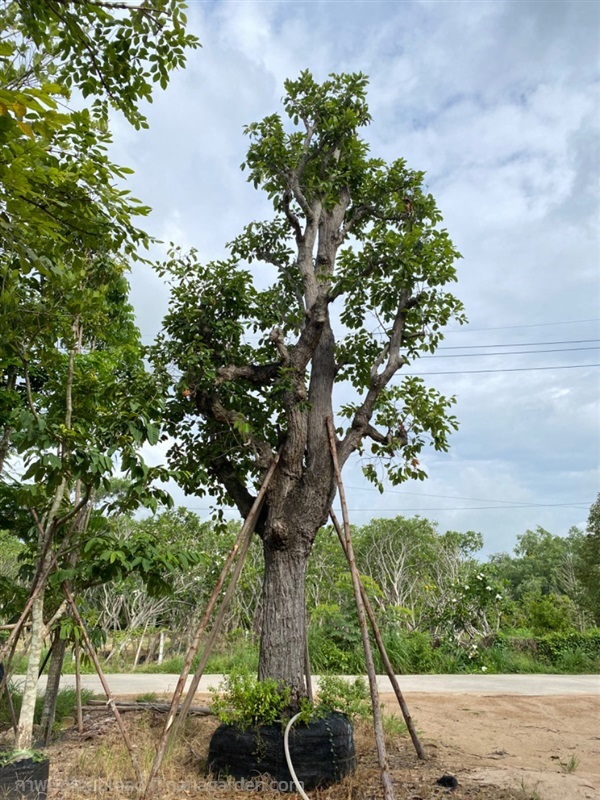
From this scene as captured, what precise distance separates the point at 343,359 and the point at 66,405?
2826 millimetres

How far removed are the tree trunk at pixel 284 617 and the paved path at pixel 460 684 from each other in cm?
335

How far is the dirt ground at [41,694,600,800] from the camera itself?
358cm

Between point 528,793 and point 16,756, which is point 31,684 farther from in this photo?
point 528,793

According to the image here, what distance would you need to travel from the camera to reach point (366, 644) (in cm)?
399

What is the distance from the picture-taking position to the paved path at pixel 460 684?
26.2 ft

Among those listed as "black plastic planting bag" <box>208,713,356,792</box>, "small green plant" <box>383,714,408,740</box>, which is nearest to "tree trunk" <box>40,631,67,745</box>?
"black plastic planting bag" <box>208,713,356,792</box>

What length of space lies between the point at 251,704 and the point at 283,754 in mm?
353

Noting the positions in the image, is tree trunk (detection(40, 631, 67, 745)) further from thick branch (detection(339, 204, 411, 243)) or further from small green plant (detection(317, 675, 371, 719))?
thick branch (detection(339, 204, 411, 243))

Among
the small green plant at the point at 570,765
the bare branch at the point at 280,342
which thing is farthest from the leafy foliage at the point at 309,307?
the small green plant at the point at 570,765

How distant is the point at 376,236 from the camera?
5547 millimetres

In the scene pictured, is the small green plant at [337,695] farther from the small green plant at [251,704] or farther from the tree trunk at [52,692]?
the tree trunk at [52,692]

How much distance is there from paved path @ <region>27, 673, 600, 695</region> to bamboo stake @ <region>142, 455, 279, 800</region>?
338 cm

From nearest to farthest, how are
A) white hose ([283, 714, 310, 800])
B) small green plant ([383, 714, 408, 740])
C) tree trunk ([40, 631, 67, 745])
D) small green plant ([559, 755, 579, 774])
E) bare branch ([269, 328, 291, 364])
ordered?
white hose ([283, 714, 310, 800]) → small green plant ([559, 755, 579, 774]) → tree trunk ([40, 631, 67, 745]) → small green plant ([383, 714, 408, 740]) → bare branch ([269, 328, 291, 364])

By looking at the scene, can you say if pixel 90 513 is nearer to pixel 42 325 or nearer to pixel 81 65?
pixel 42 325
